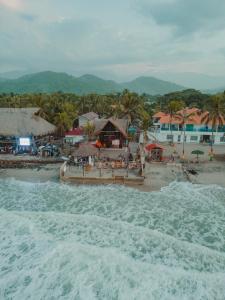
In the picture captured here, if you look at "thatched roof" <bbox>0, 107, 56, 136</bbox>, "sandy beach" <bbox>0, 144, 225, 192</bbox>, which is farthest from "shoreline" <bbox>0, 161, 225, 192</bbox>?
"thatched roof" <bbox>0, 107, 56, 136</bbox>

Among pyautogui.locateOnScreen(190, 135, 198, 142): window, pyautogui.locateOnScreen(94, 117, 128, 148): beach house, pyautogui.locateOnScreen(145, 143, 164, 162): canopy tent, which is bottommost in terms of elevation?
pyautogui.locateOnScreen(145, 143, 164, 162): canopy tent

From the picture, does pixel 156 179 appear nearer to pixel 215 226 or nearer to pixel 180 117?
pixel 215 226

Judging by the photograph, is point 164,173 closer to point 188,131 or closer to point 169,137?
point 169,137

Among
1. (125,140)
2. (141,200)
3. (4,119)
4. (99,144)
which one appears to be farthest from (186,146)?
(4,119)

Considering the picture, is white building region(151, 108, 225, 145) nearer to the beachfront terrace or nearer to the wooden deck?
the beachfront terrace

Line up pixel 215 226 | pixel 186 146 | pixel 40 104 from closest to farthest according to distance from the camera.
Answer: pixel 215 226 < pixel 186 146 < pixel 40 104

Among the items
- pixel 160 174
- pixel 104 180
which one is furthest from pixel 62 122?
pixel 160 174
